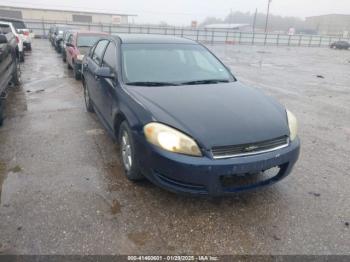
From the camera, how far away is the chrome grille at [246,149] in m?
2.65

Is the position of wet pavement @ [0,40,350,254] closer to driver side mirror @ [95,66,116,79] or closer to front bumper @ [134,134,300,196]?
front bumper @ [134,134,300,196]

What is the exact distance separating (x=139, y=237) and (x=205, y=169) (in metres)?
0.83

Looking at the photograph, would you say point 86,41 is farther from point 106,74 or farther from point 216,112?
point 216,112

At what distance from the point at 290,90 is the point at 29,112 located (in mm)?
7505

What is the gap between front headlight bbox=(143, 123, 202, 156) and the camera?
105 inches

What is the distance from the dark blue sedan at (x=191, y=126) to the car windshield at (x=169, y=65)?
1cm

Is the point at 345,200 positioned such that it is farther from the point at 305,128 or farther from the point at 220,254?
the point at 305,128

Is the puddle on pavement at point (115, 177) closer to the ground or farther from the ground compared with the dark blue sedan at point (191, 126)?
closer to the ground

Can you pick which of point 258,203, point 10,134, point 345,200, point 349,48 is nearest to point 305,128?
point 345,200

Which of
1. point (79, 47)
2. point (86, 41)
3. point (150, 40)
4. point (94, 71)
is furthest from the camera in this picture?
point (86, 41)

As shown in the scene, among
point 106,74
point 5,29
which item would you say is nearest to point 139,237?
point 106,74

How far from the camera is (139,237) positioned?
2633mm

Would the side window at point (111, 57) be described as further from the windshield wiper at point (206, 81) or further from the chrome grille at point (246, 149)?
the chrome grille at point (246, 149)

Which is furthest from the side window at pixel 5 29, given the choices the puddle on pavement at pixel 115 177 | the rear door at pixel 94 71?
the puddle on pavement at pixel 115 177
